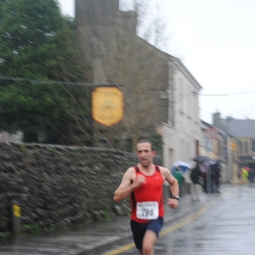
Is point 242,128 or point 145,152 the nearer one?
point 145,152

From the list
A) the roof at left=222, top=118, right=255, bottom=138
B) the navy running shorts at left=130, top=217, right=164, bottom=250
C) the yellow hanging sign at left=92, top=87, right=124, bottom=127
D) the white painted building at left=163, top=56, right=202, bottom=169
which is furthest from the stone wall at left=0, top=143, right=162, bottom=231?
the roof at left=222, top=118, right=255, bottom=138

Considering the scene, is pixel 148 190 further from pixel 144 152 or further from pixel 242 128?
pixel 242 128

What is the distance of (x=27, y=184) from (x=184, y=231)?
389 cm

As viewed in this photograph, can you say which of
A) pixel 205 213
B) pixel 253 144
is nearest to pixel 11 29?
pixel 205 213

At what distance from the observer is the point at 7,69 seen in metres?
28.4

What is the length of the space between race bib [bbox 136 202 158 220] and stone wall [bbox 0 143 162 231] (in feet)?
21.1

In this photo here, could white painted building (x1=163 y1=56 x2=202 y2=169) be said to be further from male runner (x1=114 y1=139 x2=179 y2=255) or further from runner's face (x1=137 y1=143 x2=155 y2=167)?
runner's face (x1=137 y1=143 x2=155 y2=167)

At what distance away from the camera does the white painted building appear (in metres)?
35.1

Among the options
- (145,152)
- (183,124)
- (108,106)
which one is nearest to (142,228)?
(145,152)

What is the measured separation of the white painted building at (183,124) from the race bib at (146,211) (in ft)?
75.6

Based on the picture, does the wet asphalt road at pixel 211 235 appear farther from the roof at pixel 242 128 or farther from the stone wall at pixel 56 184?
the roof at pixel 242 128

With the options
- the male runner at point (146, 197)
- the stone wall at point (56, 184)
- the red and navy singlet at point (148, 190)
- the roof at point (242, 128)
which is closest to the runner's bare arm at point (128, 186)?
the male runner at point (146, 197)

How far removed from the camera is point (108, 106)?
23484 mm

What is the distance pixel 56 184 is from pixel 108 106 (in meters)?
8.73
